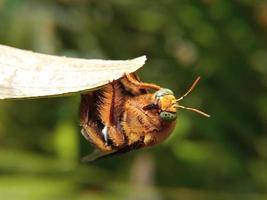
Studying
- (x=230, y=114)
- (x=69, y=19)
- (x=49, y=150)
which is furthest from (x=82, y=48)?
(x=230, y=114)

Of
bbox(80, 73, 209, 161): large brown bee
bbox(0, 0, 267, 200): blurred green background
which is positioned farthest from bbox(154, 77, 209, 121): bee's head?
bbox(0, 0, 267, 200): blurred green background

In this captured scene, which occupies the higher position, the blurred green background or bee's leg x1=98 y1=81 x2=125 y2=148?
the blurred green background

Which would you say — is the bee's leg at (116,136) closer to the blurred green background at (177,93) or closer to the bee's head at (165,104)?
the bee's head at (165,104)

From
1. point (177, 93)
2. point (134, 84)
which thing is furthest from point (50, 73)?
point (177, 93)

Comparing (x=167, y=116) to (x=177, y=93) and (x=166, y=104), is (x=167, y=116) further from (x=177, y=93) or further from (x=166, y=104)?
(x=177, y=93)

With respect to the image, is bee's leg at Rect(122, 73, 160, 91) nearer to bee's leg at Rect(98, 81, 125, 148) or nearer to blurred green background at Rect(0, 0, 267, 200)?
bee's leg at Rect(98, 81, 125, 148)

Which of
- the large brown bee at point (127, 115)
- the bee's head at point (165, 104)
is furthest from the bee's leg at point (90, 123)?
the bee's head at point (165, 104)
